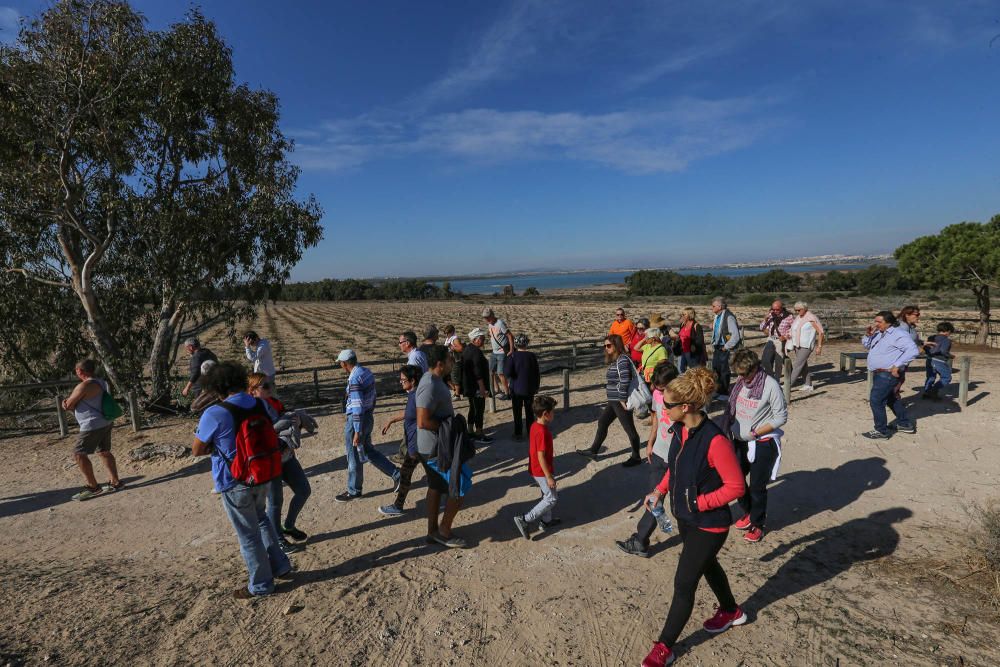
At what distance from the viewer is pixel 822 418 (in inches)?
318

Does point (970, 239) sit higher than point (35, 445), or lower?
higher

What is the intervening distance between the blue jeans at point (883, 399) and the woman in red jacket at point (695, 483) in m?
5.35

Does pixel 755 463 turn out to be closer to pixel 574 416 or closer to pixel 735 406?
pixel 735 406

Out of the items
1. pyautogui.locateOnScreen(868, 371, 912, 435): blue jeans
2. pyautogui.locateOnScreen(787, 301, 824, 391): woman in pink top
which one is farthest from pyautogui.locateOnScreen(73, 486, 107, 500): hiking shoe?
pyautogui.locateOnScreen(787, 301, 824, 391): woman in pink top

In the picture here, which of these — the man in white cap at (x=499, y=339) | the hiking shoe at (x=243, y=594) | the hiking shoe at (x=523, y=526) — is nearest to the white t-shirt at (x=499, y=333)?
the man in white cap at (x=499, y=339)

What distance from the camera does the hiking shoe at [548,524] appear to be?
5.00 metres

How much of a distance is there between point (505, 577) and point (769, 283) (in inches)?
3115

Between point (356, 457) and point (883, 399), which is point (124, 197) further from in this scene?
point (883, 399)

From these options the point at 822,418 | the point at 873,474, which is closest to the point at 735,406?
the point at 873,474

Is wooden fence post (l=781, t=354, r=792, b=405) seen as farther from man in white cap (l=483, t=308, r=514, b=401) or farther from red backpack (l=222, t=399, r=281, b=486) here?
red backpack (l=222, t=399, r=281, b=486)

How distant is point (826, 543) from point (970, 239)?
19.8 meters

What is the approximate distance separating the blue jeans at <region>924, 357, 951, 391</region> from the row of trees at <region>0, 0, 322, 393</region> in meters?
12.6

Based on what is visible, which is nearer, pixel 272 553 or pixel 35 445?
pixel 272 553

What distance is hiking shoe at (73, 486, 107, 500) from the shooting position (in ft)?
20.2
